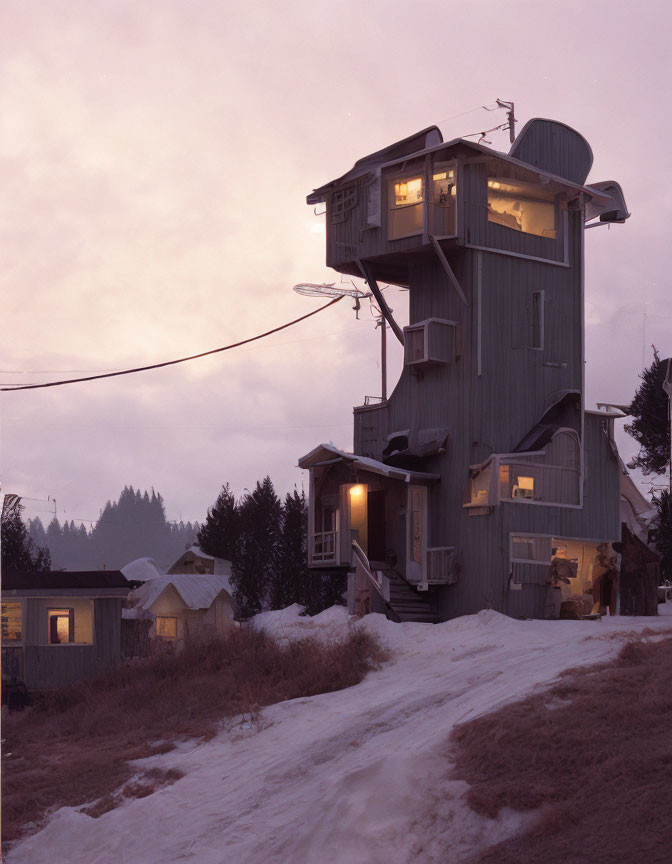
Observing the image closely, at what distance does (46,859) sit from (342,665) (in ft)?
32.2

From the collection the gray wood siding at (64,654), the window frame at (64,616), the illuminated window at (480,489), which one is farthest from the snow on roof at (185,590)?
the illuminated window at (480,489)

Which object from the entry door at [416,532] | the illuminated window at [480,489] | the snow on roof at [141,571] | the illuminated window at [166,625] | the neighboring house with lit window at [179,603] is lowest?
the illuminated window at [166,625]

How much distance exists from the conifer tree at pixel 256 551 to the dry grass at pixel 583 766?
1888 inches

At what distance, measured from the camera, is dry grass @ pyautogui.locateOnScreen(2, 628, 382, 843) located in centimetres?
2083

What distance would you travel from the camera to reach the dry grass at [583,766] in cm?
1274

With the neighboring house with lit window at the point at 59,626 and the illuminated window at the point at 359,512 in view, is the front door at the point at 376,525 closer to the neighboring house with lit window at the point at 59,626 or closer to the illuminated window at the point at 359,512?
the illuminated window at the point at 359,512

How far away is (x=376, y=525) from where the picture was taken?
1458 inches

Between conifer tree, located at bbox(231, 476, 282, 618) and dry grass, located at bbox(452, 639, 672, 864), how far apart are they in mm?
47958

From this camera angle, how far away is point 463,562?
34156 millimetres

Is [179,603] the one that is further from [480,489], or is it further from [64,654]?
[480,489]

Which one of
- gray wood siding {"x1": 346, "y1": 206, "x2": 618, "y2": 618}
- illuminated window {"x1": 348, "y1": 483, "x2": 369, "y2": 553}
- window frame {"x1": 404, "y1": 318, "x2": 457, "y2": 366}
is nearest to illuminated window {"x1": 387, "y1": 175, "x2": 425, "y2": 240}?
gray wood siding {"x1": 346, "y1": 206, "x2": 618, "y2": 618}

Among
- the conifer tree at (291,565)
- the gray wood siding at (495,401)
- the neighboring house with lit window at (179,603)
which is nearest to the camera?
the gray wood siding at (495,401)

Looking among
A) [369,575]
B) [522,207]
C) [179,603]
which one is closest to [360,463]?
[369,575]

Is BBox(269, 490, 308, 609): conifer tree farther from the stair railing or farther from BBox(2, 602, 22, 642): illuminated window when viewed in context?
the stair railing
